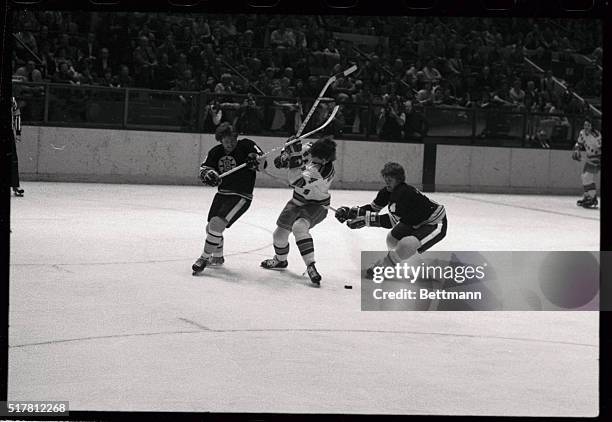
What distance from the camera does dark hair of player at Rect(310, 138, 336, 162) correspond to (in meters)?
6.09

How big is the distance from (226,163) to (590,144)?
7803mm

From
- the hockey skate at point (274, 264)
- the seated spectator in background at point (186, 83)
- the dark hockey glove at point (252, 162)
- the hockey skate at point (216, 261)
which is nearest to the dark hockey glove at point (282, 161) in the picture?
the dark hockey glove at point (252, 162)

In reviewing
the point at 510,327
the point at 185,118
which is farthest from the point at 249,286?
the point at 185,118

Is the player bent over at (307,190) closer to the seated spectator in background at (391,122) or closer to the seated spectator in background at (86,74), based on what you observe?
the seated spectator in background at (86,74)

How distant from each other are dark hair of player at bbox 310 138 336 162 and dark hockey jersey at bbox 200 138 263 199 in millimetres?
528

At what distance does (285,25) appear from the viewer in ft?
25.9

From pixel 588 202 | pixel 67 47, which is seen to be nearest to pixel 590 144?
pixel 588 202

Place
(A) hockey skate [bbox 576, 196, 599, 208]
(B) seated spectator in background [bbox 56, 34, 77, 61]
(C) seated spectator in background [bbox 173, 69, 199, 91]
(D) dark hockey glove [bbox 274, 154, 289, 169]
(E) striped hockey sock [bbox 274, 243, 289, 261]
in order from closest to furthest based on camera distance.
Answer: (D) dark hockey glove [bbox 274, 154, 289, 169]
(E) striped hockey sock [bbox 274, 243, 289, 261]
(B) seated spectator in background [bbox 56, 34, 77, 61]
(C) seated spectator in background [bbox 173, 69, 199, 91]
(A) hockey skate [bbox 576, 196, 599, 208]

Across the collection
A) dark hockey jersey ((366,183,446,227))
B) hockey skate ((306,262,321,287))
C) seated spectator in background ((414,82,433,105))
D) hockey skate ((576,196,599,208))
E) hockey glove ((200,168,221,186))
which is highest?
seated spectator in background ((414,82,433,105))

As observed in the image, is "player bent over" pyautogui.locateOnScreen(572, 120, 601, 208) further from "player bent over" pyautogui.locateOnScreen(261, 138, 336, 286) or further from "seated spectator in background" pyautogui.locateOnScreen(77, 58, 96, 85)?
"player bent over" pyautogui.locateOnScreen(261, 138, 336, 286)

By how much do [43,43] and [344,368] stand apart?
20.2 ft

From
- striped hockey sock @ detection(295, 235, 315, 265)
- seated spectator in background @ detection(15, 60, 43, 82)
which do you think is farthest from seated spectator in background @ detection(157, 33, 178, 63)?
striped hockey sock @ detection(295, 235, 315, 265)

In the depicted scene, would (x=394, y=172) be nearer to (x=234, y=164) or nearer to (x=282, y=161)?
(x=282, y=161)

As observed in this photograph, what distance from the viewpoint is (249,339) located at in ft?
14.6
